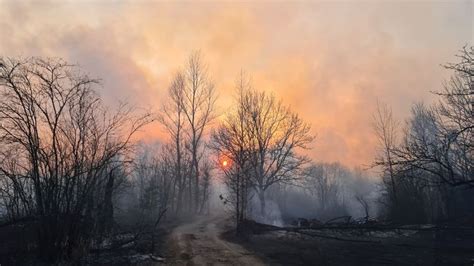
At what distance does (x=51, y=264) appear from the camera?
42.3 ft

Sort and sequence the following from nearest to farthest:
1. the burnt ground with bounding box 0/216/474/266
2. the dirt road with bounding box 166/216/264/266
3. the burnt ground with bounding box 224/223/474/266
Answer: the burnt ground with bounding box 0/216/474/266 → the burnt ground with bounding box 224/223/474/266 → the dirt road with bounding box 166/216/264/266

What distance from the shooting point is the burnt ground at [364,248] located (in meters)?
14.6

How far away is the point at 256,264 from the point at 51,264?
7.15 metres

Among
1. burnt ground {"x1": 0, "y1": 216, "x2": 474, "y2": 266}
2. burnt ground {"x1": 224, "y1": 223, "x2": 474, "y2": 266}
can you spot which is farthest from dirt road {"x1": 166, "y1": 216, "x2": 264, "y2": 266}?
burnt ground {"x1": 224, "y1": 223, "x2": 474, "y2": 266}

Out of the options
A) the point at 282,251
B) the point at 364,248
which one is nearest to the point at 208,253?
the point at 282,251

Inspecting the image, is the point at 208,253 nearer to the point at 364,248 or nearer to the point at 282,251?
the point at 282,251

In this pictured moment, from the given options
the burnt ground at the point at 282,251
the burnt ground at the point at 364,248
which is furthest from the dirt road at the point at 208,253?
the burnt ground at the point at 364,248

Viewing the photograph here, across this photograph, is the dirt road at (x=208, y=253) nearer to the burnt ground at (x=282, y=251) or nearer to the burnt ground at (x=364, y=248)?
the burnt ground at (x=282, y=251)

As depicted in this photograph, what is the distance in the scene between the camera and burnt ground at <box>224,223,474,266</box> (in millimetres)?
14555

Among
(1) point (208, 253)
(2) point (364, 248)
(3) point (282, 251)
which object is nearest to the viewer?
(1) point (208, 253)

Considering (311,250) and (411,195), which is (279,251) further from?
(411,195)

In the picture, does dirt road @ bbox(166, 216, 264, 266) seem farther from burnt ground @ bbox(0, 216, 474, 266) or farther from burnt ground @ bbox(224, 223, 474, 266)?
burnt ground @ bbox(224, 223, 474, 266)

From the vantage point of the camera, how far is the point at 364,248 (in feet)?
59.7

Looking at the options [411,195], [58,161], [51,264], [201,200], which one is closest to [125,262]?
[51,264]
